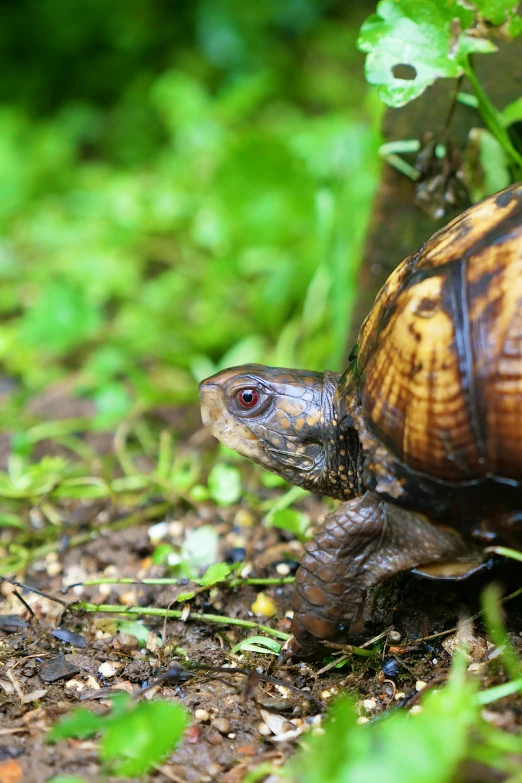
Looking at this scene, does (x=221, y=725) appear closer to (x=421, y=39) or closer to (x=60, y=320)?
(x=421, y=39)

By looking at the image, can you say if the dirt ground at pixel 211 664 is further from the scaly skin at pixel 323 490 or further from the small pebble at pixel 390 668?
the scaly skin at pixel 323 490

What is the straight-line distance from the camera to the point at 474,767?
1.02 meters

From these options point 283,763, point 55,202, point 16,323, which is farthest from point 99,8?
point 283,763

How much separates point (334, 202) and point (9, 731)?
2300 millimetres

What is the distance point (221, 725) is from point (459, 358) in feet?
2.69

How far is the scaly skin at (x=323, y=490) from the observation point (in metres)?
1.46

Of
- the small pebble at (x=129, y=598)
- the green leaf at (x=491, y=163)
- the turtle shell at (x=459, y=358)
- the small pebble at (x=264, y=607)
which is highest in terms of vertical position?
the green leaf at (x=491, y=163)

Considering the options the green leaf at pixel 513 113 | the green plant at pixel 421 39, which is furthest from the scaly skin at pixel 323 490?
the green leaf at pixel 513 113

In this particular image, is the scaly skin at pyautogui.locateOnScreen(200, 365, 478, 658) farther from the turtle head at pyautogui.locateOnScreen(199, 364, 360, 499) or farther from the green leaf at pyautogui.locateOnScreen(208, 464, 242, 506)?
the green leaf at pyautogui.locateOnScreen(208, 464, 242, 506)

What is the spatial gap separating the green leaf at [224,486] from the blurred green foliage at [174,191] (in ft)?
2.13

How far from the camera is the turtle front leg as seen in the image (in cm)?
146

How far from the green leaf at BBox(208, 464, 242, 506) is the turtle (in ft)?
1.81

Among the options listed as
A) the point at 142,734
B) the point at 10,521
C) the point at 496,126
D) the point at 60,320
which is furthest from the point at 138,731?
the point at 60,320

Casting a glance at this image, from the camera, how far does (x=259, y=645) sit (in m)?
1.58
